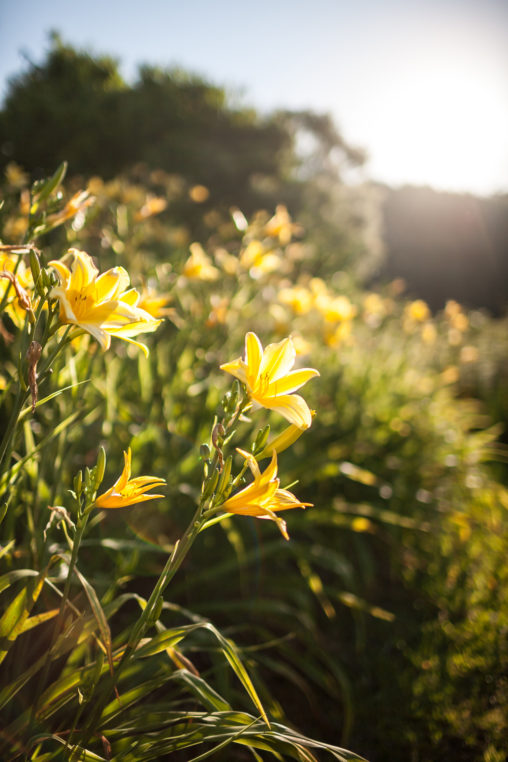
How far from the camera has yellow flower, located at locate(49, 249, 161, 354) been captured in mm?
849

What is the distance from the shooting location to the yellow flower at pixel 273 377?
34.2 inches

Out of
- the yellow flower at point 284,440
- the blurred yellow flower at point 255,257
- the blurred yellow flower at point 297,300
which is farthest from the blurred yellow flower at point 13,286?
the blurred yellow flower at point 297,300

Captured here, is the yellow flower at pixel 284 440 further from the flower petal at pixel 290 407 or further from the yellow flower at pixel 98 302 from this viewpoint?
the yellow flower at pixel 98 302

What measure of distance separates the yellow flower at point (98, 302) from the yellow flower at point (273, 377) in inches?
7.3

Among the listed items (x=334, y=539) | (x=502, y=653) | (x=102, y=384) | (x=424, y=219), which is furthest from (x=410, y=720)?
(x=424, y=219)

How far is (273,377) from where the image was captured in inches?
37.4

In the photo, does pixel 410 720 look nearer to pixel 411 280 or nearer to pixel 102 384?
pixel 102 384

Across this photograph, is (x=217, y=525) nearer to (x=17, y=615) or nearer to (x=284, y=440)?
(x=17, y=615)

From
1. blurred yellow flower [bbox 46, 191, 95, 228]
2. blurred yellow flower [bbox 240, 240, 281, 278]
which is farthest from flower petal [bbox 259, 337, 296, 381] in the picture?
blurred yellow flower [bbox 240, 240, 281, 278]

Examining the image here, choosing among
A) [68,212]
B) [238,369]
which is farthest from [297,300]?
[238,369]

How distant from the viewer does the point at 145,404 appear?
78.6 inches

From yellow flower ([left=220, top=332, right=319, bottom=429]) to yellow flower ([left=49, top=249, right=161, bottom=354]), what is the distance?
7.3 inches

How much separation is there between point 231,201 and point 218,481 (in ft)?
37.6

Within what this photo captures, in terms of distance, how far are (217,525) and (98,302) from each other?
146 centimetres
